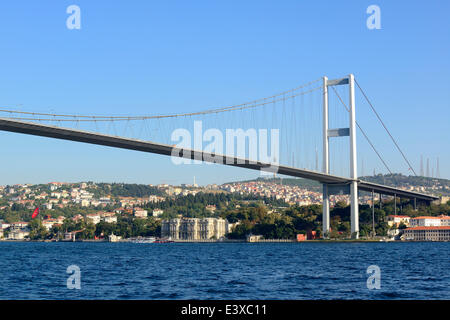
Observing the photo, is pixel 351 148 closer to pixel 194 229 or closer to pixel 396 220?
pixel 396 220

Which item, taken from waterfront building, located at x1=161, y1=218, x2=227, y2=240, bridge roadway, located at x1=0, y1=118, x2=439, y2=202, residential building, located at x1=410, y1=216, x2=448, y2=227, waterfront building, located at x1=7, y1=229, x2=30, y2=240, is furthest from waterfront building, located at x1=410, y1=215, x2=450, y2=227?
waterfront building, located at x1=7, y1=229, x2=30, y2=240

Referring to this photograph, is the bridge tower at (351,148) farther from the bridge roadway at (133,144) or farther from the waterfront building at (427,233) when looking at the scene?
the waterfront building at (427,233)

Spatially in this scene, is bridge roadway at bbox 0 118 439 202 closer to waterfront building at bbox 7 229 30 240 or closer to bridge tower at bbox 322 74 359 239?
bridge tower at bbox 322 74 359 239

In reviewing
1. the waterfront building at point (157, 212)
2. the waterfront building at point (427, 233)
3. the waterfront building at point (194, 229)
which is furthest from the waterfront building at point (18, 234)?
the waterfront building at point (427, 233)

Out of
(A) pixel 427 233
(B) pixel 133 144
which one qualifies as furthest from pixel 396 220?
(B) pixel 133 144

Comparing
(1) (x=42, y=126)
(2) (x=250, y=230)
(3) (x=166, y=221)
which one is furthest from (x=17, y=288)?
(3) (x=166, y=221)
